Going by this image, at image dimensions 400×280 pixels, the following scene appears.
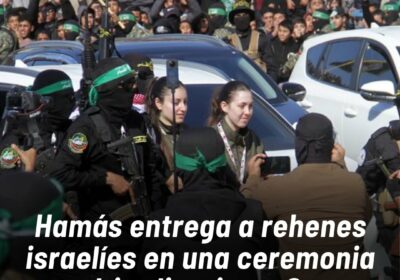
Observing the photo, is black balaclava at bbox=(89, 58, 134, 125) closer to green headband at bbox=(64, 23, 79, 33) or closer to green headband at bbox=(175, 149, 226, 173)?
green headband at bbox=(175, 149, 226, 173)

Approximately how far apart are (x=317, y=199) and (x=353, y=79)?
601cm

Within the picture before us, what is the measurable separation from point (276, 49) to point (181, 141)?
38.2ft

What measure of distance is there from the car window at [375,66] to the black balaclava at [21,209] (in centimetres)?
794

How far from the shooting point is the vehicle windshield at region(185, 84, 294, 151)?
8016 millimetres

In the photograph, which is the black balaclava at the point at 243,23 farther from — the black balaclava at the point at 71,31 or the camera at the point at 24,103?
the camera at the point at 24,103

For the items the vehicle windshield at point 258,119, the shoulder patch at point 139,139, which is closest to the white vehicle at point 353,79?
the vehicle windshield at point 258,119

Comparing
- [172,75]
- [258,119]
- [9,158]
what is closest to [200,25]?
[258,119]

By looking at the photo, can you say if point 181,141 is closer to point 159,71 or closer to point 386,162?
point 386,162

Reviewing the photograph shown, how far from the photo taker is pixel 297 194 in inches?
210

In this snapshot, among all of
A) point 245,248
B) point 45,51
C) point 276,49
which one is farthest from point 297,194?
point 276,49

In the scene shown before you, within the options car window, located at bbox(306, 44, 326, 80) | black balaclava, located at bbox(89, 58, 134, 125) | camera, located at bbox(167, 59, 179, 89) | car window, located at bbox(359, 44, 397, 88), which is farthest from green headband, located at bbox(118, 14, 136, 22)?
black balaclava, located at bbox(89, 58, 134, 125)

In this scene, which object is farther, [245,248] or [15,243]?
[245,248]

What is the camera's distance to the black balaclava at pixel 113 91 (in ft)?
19.4

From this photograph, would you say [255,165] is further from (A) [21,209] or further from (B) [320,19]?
(B) [320,19]
